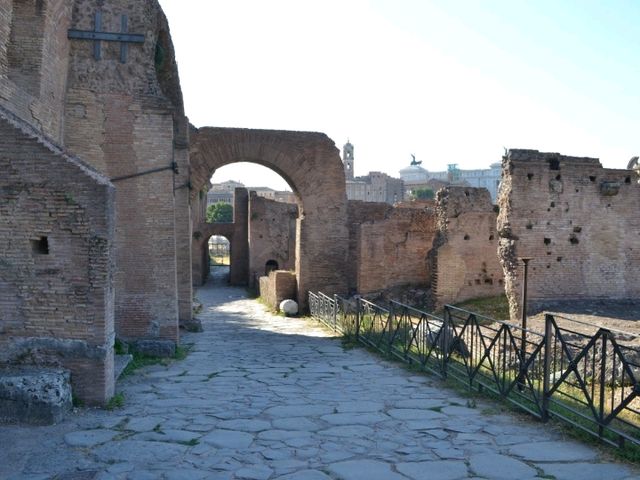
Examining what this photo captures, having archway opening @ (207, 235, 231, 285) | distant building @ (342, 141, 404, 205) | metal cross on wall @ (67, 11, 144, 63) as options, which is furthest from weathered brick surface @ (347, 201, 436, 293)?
distant building @ (342, 141, 404, 205)

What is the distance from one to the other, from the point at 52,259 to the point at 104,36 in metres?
4.90

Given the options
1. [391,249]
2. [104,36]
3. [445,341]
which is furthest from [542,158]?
[104,36]

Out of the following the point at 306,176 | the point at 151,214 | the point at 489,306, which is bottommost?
the point at 489,306

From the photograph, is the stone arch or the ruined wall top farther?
the stone arch

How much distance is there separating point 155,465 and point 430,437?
7.25ft

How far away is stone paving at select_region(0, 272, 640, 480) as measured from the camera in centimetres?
435

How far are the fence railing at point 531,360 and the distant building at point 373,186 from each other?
78636 mm

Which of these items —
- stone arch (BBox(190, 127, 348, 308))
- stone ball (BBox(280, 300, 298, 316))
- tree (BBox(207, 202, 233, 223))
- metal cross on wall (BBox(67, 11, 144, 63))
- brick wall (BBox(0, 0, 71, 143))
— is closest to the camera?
brick wall (BBox(0, 0, 71, 143))

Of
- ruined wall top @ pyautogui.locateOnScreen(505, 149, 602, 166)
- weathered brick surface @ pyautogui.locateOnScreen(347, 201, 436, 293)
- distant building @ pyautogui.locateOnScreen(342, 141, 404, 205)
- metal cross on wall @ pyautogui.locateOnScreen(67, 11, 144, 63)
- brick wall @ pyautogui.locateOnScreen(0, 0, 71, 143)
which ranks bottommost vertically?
weathered brick surface @ pyautogui.locateOnScreen(347, 201, 436, 293)

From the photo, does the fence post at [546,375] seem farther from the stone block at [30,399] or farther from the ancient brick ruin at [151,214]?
the stone block at [30,399]

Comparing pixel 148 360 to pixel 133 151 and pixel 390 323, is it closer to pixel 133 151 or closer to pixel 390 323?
pixel 133 151

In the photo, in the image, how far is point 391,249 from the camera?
1719 cm

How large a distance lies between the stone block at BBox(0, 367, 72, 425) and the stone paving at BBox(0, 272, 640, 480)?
5.5 inches

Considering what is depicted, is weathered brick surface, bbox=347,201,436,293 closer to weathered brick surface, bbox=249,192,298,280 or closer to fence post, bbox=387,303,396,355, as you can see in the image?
fence post, bbox=387,303,396,355
